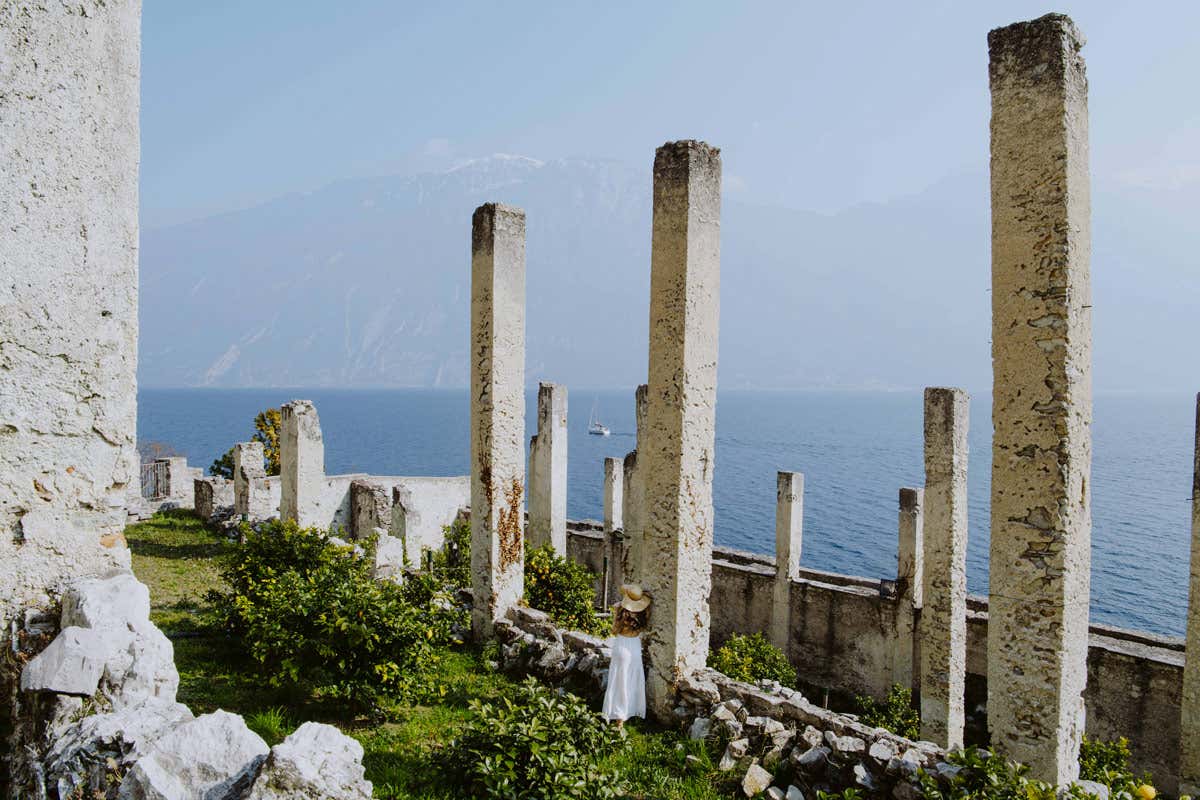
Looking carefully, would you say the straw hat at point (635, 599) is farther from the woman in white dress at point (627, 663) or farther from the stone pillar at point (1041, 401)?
the stone pillar at point (1041, 401)

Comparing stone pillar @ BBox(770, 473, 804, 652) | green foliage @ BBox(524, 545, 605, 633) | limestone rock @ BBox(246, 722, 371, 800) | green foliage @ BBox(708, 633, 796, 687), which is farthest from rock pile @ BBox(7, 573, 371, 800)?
stone pillar @ BBox(770, 473, 804, 652)

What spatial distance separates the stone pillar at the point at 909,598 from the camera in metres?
16.1

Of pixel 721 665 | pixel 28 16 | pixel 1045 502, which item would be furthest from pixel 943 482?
pixel 28 16

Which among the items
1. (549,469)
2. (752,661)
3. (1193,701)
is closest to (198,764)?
(1193,701)

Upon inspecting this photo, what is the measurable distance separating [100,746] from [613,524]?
1832 centimetres

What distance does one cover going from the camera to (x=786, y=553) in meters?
18.7

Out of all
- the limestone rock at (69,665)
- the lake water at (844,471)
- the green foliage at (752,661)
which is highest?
the limestone rock at (69,665)

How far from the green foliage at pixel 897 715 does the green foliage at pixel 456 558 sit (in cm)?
697

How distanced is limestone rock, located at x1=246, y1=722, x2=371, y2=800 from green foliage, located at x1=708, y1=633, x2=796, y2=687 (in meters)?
10.5

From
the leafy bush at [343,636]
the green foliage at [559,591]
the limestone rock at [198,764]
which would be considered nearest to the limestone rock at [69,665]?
the limestone rock at [198,764]

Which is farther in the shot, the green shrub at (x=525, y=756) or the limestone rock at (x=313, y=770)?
the green shrub at (x=525, y=756)

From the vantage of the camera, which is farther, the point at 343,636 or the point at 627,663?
the point at 627,663

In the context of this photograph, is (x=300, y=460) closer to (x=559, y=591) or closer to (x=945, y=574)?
(x=559, y=591)

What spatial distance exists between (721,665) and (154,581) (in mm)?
9886
